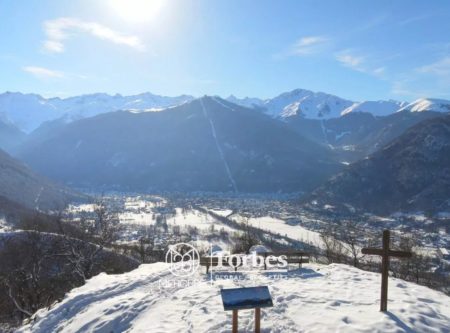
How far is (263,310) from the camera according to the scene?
18.1m

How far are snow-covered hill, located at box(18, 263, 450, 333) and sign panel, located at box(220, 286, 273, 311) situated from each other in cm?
174

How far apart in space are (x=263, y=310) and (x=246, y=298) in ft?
10.5

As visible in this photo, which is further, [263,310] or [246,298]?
[263,310]

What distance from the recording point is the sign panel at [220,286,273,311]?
49.3 feet

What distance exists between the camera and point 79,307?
22953 millimetres

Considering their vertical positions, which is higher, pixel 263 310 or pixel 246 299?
pixel 246 299

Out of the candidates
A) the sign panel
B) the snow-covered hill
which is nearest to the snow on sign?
the sign panel

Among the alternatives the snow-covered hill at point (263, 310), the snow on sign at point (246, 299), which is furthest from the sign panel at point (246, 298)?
the snow-covered hill at point (263, 310)

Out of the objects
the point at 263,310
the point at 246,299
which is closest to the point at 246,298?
the point at 246,299

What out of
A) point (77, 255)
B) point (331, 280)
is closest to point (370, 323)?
point (331, 280)

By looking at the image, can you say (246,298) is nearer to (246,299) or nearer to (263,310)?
(246,299)

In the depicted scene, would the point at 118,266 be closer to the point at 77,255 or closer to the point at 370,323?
the point at 77,255

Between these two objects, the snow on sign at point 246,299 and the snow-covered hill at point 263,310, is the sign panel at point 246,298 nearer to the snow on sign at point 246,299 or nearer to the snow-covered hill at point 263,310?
the snow on sign at point 246,299

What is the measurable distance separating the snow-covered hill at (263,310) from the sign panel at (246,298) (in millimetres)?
1738
